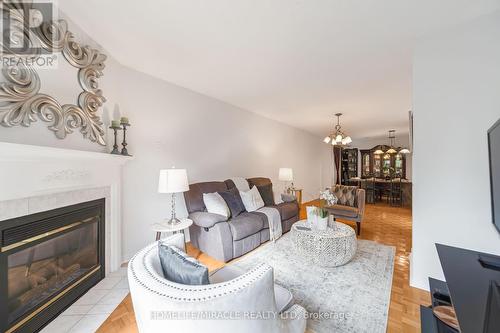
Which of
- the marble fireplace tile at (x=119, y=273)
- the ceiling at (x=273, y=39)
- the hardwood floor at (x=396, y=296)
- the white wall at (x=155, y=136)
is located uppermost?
the ceiling at (x=273, y=39)

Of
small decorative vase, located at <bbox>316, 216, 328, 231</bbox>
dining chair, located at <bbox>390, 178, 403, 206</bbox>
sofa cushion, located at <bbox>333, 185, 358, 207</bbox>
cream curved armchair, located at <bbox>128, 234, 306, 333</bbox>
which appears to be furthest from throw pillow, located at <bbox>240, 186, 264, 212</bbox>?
dining chair, located at <bbox>390, 178, 403, 206</bbox>

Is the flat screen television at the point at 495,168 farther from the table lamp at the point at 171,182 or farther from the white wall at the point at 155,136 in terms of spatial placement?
the white wall at the point at 155,136

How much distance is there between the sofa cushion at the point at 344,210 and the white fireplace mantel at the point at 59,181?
11.2 feet

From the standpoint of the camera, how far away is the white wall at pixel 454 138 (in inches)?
63.8

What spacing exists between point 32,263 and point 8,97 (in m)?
1.21

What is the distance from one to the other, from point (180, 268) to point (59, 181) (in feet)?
4.56

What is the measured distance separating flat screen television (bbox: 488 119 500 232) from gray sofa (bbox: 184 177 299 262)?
89.4 inches

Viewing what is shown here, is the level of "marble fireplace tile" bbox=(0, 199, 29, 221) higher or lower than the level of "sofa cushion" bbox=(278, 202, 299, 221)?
higher

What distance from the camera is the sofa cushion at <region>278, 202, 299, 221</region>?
344cm

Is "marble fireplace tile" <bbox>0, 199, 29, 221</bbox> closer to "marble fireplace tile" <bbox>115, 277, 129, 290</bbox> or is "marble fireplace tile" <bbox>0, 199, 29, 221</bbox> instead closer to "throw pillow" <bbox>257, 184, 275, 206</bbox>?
"marble fireplace tile" <bbox>115, 277, 129, 290</bbox>

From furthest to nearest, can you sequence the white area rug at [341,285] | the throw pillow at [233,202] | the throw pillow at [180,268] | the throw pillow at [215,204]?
1. the throw pillow at [233,202]
2. the throw pillow at [215,204]
3. the white area rug at [341,285]
4. the throw pillow at [180,268]

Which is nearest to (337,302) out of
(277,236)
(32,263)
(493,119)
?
(277,236)

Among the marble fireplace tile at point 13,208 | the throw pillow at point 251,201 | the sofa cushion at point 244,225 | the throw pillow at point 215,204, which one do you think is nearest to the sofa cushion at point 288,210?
the throw pillow at point 251,201

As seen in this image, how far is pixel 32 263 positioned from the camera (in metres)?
1.49
